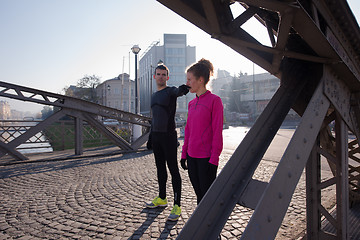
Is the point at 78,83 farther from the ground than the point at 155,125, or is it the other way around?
the point at 78,83

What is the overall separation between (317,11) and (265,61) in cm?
45

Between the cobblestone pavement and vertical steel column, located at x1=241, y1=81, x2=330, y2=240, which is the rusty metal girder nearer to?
vertical steel column, located at x1=241, y1=81, x2=330, y2=240

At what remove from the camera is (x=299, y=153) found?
4.62 feet

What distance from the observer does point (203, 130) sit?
231 centimetres

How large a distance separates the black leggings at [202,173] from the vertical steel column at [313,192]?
2.90 ft

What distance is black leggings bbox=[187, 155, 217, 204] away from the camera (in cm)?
226

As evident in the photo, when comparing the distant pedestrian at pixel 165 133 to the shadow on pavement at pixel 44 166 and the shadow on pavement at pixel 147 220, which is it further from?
the shadow on pavement at pixel 44 166

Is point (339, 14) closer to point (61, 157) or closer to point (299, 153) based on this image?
point (299, 153)

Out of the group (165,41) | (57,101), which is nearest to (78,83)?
(165,41)

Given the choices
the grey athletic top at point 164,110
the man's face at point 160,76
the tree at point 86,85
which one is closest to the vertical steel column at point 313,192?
the grey athletic top at point 164,110

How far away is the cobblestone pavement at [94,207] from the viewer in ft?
9.07

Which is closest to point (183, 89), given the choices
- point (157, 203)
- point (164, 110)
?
point (164, 110)

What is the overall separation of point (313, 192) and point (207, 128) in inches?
45.2

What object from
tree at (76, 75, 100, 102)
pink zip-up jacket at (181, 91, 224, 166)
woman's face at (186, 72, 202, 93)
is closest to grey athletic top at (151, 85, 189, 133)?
woman's face at (186, 72, 202, 93)
